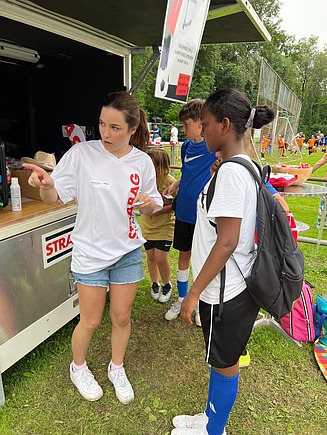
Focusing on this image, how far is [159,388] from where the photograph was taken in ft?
6.67

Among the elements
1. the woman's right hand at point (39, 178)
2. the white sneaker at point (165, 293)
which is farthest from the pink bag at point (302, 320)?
the woman's right hand at point (39, 178)

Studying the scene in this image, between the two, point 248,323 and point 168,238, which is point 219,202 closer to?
point 248,323

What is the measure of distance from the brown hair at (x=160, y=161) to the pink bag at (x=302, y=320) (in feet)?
4.42

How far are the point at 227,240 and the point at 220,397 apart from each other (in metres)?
0.78

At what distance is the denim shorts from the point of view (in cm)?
170

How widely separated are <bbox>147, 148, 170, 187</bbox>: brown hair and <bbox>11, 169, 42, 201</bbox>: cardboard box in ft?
Result: 2.87

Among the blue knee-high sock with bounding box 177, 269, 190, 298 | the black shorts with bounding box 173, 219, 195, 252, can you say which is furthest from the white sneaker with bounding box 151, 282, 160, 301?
the black shorts with bounding box 173, 219, 195, 252

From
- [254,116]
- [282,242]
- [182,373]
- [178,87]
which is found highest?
[178,87]

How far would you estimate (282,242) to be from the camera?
4.17 ft

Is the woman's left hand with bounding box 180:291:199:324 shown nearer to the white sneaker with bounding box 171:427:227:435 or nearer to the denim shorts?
the denim shorts

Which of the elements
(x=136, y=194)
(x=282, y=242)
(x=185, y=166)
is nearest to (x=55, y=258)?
(x=136, y=194)

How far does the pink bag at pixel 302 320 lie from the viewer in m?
2.43

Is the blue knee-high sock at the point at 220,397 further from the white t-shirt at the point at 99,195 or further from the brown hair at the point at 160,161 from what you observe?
the brown hair at the point at 160,161

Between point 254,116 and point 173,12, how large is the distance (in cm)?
55
